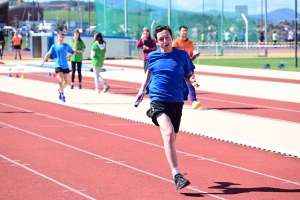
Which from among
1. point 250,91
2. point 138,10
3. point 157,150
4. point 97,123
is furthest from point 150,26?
point 157,150

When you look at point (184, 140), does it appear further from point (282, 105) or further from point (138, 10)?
point (138, 10)

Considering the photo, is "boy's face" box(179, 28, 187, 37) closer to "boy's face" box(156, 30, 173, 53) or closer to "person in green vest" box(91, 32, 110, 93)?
"person in green vest" box(91, 32, 110, 93)

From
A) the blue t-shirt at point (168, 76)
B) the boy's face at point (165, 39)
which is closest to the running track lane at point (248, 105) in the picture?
the blue t-shirt at point (168, 76)

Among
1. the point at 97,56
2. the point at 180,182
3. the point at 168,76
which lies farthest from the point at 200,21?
the point at 180,182

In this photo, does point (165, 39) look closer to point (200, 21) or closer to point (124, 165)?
point (124, 165)

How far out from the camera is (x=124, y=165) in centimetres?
1096

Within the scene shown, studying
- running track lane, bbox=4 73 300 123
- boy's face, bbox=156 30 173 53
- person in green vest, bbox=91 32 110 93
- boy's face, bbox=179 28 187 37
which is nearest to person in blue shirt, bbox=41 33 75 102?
person in green vest, bbox=91 32 110 93

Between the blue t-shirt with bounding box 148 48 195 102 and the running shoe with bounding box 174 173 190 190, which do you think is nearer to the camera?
the running shoe with bounding box 174 173 190 190

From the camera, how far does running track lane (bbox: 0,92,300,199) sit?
913cm

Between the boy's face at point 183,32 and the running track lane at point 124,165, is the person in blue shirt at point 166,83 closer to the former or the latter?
the running track lane at point 124,165

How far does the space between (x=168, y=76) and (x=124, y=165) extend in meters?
1.99

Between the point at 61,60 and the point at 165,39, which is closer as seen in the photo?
the point at 165,39

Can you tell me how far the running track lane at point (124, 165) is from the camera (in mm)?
9133

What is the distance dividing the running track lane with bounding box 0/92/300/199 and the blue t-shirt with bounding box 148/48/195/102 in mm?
1060
